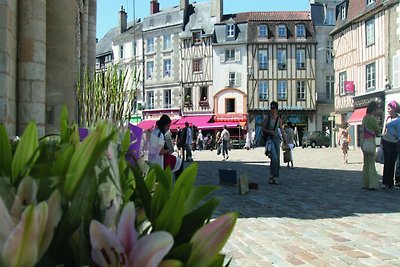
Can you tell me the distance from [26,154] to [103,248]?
23 centimetres

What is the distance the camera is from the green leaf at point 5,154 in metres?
0.89

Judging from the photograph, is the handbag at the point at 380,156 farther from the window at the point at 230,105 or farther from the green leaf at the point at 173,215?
the window at the point at 230,105

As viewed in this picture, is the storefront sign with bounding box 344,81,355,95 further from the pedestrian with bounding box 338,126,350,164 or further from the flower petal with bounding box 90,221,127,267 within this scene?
the flower petal with bounding box 90,221,127,267

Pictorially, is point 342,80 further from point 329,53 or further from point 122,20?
point 122,20

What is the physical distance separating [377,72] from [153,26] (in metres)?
23.7

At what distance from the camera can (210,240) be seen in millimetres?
909

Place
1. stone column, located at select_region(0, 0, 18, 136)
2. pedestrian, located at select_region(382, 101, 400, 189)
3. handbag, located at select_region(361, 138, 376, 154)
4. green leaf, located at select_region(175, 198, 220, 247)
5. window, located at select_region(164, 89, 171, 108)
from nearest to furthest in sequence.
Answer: green leaf, located at select_region(175, 198, 220, 247)
stone column, located at select_region(0, 0, 18, 136)
handbag, located at select_region(361, 138, 376, 154)
pedestrian, located at select_region(382, 101, 400, 189)
window, located at select_region(164, 89, 171, 108)

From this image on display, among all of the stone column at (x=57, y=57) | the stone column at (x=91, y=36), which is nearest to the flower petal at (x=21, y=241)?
the stone column at (x=57, y=57)

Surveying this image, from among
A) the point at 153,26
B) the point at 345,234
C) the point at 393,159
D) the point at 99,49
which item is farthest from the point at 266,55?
the point at 345,234

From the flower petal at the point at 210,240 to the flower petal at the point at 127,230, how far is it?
11 cm

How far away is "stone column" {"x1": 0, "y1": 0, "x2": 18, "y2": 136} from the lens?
19.0 ft

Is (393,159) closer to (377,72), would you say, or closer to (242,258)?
(242,258)

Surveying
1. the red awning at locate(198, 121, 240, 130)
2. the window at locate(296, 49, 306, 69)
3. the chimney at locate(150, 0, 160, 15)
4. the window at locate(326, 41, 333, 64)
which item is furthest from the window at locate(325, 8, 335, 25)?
the chimney at locate(150, 0, 160, 15)

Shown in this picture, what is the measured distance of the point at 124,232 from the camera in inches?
35.0
